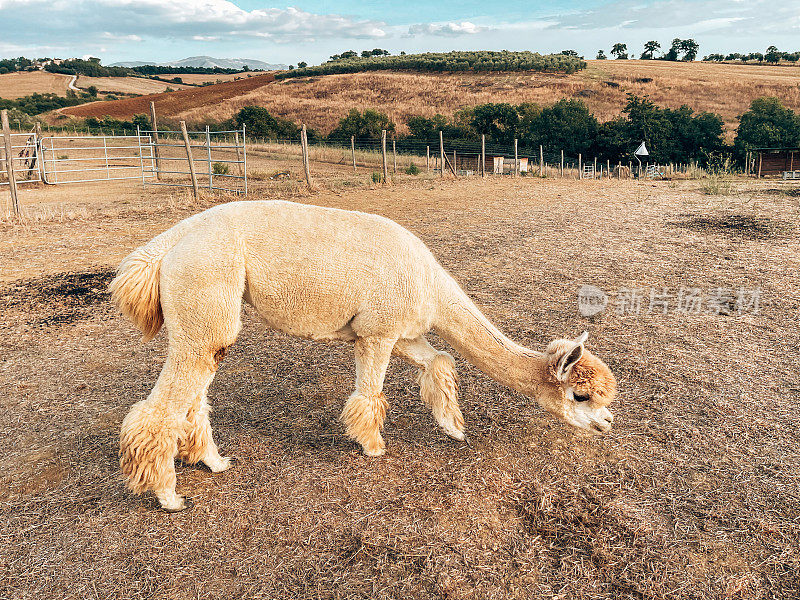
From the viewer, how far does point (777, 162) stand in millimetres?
24438

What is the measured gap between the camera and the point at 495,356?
3.71m

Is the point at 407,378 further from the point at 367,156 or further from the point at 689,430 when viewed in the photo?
the point at 367,156

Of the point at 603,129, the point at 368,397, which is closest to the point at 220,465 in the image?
the point at 368,397

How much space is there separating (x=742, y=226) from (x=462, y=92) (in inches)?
2081

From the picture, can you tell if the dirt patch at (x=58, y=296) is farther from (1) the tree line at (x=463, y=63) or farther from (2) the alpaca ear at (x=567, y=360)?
(1) the tree line at (x=463, y=63)

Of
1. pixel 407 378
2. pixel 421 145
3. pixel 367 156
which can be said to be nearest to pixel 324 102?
pixel 421 145

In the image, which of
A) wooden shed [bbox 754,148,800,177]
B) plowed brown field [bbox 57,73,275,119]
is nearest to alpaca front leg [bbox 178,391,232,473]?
wooden shed [bbox 754,148,800,177]

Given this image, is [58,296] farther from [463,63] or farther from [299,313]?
[463,63]

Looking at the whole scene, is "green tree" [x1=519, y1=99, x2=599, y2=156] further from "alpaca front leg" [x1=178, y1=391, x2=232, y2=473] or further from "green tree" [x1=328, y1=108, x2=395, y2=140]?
"alpaca front leg" [x1=178, y1=391, x2=232, y2=473]

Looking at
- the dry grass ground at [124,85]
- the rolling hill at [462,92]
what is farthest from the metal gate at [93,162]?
the dry grass ground at [124,85]

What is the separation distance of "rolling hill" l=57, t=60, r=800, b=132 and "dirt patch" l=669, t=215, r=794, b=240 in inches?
1518

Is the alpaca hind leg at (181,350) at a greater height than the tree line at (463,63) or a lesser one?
lesser

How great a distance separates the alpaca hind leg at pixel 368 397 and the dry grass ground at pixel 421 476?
9.1 inches

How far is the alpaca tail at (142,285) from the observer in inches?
129
